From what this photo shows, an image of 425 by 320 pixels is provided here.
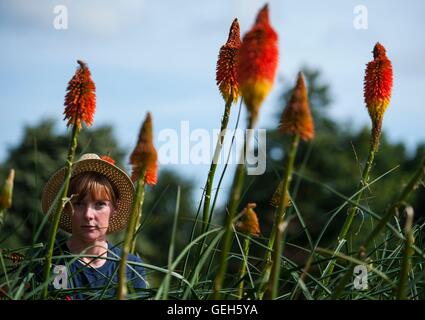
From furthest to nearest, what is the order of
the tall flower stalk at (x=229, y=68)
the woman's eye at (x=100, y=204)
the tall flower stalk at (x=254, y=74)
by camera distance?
the woman's eye at (x=100, y=204)
the tall flower stalk at (x=229, y=68)
the tall flower stalk at (x=254, y=74)

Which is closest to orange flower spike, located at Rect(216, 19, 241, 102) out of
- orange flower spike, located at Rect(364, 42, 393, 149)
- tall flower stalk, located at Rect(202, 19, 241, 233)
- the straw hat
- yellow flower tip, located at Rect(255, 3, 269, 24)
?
tall flower stalk, located at Rect(202, 19, 241, 233)

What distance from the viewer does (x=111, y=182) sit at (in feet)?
18.6

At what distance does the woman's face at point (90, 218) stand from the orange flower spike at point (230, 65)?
154 cm

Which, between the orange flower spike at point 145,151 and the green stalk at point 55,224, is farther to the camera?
the green stalk at point 55,224

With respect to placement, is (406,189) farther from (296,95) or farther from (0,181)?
(0,181)

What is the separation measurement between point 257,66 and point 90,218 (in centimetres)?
300

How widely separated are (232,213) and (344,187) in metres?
55.5

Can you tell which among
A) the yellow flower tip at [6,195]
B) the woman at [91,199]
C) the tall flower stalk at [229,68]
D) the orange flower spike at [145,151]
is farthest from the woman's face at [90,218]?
the orange flower spike at [145,151]

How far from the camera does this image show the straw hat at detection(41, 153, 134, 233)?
17.1 ft

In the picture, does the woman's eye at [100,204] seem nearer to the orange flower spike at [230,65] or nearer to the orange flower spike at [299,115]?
the orange flower spike at [230,65]

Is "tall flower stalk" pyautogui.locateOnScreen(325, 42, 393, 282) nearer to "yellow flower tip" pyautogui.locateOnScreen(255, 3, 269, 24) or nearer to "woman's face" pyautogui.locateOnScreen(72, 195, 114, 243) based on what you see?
"yellow flower tip" pyautogui.locateOnScreen(255, 3, 269, 24)

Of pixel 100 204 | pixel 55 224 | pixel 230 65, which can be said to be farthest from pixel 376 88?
pixel 100 204

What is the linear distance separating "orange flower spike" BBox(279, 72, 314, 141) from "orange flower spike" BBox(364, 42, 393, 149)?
1440 millimetres

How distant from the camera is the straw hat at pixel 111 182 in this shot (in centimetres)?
523
